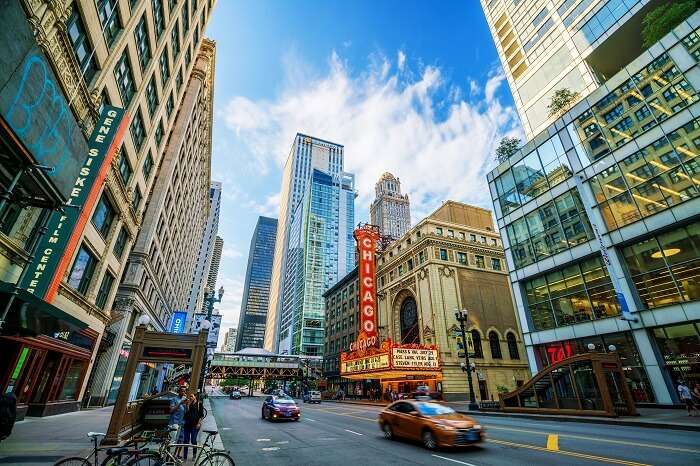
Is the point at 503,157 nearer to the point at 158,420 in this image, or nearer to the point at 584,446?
the point at 584,446

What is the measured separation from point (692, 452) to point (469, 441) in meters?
5.71

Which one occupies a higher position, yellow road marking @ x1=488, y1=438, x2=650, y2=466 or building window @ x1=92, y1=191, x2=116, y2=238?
building window @ x1=92, y1=191, x2=116, y2=238

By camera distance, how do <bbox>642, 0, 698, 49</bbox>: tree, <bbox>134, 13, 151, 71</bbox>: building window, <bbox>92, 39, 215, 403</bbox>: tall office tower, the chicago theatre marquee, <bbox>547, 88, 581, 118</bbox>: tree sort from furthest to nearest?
the chicago theatre marquee < <bbox>547, 88, 581, 118</bbox>: tree < <bbox>92, 39, 215, 403</bbox>: tall office tower < <bbox>642, 0, 698, 49</bbox>: tree < <bbox>134, 13, 151, 71</bbox>: building window

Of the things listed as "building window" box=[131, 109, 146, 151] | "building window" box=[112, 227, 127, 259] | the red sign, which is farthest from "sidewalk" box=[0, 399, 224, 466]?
the red sign

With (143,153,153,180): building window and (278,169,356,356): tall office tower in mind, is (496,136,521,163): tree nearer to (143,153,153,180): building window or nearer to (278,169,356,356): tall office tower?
(143,153,153,180): building window

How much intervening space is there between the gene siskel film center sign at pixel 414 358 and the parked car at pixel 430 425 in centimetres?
2493

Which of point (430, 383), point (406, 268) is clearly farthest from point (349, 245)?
point (430, 383)

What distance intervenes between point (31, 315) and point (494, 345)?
4714 centimetres

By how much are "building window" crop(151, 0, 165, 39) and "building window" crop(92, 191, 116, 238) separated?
1223 cm

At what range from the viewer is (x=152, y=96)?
26.4 metres

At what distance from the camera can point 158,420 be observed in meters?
15.5

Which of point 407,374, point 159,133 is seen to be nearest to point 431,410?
point 407,374

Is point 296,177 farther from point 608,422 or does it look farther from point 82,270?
point 608,422

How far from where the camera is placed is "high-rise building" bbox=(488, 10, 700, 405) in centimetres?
2145
